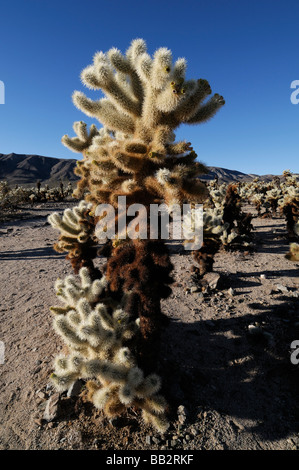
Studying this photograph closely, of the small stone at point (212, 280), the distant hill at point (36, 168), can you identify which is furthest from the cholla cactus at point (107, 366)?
the distant hill at point (36, 168)

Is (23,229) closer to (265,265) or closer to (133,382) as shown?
(265,265)

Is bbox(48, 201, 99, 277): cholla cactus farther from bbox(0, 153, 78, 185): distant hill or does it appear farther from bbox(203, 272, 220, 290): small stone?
bbox(0, 153, 78, 185): distant hill

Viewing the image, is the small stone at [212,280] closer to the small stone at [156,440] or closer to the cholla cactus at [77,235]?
the cholla cactus at [77,235]

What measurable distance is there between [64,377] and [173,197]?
2160 mm

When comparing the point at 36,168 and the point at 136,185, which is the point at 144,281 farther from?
the point at 36,168

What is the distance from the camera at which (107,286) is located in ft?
11.3

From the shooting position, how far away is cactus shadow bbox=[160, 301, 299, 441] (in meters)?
2.90

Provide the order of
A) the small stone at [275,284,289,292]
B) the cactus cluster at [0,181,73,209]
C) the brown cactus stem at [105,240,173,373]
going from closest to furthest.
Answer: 1. the brown cactus stem at [105,240,173,373]
2. the small stone at [275,284,289,292]
3. the cactus cluster at [0,181,73,209]

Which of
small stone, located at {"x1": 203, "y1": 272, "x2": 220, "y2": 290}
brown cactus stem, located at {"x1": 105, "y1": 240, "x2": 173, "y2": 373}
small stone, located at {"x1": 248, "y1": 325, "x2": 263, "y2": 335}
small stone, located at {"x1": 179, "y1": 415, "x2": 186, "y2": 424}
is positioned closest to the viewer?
brown cactus stem, located at {"x1": 105, "y1": 240, "x2": 173, "y2": 373}

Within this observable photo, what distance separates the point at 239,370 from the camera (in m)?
3.50

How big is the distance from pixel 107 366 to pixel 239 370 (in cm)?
209

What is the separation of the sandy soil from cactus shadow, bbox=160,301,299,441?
1 cm

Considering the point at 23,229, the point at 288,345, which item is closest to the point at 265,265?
the point at 288,345

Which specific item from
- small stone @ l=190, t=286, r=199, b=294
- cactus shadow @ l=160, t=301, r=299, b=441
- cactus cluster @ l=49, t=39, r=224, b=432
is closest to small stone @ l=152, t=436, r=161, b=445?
cactus cluster @ l=49, t=39, r=224, b=432
